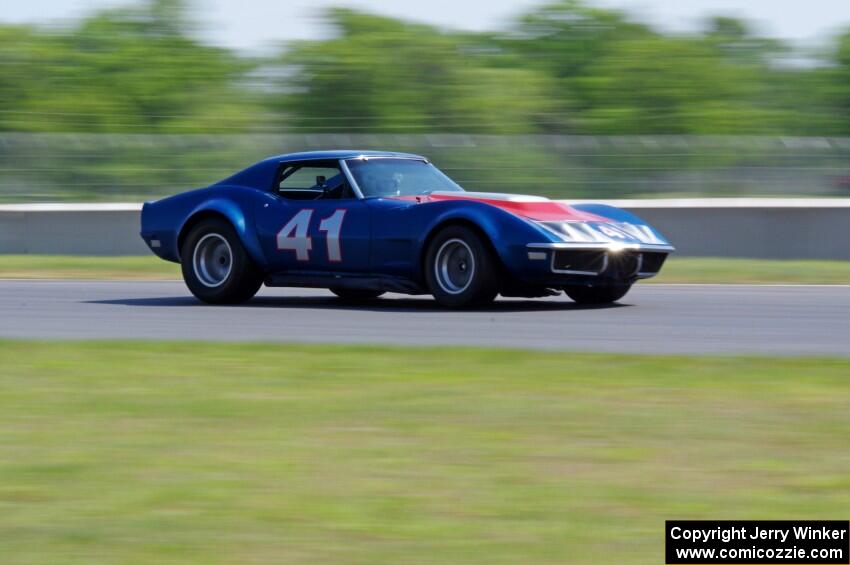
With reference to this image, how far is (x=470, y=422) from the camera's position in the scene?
566cm

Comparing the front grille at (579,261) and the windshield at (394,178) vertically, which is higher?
the windshield at (394,178)

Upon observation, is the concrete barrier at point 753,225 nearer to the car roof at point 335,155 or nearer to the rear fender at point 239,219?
the car roof at point 335,155

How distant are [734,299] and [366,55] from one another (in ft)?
68.4

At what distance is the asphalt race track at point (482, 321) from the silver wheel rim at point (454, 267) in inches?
10.1

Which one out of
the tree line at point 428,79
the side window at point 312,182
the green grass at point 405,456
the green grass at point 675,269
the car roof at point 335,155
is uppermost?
the tree line at point 428,79

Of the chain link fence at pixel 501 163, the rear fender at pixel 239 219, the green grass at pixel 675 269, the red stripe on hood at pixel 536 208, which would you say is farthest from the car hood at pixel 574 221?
the chain link fence at pixel 501 163

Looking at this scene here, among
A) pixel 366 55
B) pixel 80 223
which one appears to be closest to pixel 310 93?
pixel 366 55

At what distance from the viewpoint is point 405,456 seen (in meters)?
5.06

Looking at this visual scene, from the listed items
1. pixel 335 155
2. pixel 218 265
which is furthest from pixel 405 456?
pixel 218 265

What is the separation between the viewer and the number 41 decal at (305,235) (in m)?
10.7

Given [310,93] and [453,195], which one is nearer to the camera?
[453,195]

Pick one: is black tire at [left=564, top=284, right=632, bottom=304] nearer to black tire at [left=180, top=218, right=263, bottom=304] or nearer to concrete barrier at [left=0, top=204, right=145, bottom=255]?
black tire at [left=180, top=218, right=263, bottom=304]

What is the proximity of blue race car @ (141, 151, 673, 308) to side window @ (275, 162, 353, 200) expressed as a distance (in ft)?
0.04

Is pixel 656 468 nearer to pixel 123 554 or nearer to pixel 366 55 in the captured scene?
pixel 123 554
